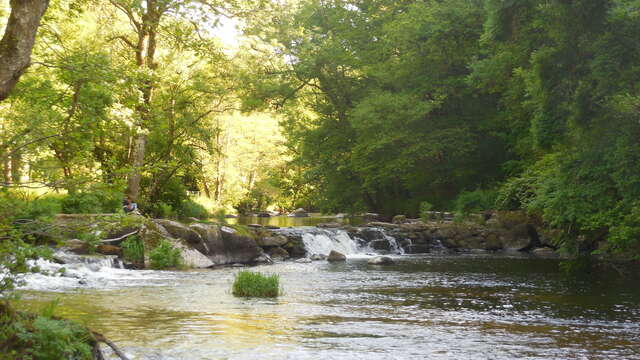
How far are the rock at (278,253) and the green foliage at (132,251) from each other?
5833 mm

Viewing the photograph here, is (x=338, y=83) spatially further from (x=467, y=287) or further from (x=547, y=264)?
(x=467, y=287)

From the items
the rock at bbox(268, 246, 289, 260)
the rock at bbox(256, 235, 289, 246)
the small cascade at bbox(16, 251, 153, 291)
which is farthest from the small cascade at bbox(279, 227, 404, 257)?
the small cascade at bbox(16, 251, 153, 291)

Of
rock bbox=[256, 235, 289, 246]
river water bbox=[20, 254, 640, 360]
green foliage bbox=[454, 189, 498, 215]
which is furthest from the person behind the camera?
green foliage bbox=[454, 189, 498, 215]

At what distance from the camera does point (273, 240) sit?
24.1m

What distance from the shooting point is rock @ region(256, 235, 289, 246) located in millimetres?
23719

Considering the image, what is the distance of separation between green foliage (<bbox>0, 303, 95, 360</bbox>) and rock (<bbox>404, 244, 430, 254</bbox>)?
21903 millimetres

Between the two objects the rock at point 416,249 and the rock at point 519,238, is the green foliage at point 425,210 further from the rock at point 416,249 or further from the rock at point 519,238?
the rock at point 519,238

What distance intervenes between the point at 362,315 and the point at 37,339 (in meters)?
6.68

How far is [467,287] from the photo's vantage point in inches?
617

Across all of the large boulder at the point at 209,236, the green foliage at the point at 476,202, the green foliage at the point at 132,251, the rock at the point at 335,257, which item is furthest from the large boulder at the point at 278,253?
the green foliage at the point at 476,202

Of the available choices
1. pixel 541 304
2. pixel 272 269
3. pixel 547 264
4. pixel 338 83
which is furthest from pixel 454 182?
pixel 541 304

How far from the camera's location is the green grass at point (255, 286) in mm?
13758

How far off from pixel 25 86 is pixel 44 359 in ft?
9.85

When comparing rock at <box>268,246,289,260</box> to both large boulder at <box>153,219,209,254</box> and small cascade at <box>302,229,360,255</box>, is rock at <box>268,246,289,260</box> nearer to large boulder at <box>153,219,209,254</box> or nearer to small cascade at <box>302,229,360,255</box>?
small cascade at <box>302,229,360,255</box>
